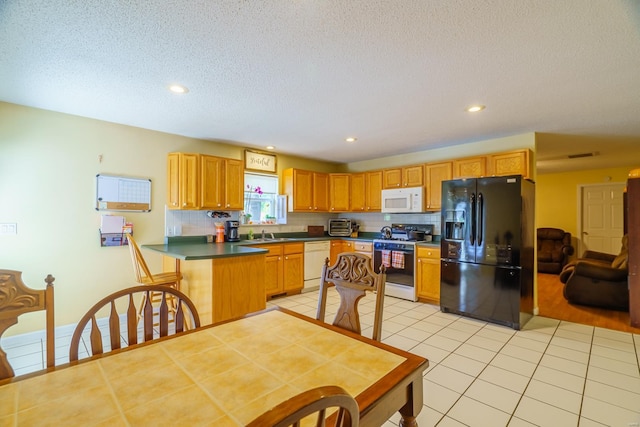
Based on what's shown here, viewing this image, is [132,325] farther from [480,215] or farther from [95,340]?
[480,215]

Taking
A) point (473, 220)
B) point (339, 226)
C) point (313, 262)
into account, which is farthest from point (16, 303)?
point (339, 226)

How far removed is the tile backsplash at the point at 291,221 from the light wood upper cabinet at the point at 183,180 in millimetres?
263

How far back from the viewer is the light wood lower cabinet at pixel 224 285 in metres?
2.81

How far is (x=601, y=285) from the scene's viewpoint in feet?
13.3

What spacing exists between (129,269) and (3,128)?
1.86 metres

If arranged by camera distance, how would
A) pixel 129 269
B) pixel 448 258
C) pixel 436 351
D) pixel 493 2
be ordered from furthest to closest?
pixel 448 258 < pixel 129 269 < pixel 436 351 < pixel 493 2

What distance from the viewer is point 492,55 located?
2.04 metres

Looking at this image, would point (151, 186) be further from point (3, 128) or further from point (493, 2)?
point (493, 2)

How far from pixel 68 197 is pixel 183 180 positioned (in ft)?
3.91

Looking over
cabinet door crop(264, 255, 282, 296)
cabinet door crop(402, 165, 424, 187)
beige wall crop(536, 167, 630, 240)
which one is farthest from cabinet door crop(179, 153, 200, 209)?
beige wall crop(536, 167, 630, 240)

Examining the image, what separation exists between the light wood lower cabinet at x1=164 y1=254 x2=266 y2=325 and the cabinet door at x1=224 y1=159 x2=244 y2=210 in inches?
50.1

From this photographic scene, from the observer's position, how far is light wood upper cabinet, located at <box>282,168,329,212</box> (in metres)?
5.17

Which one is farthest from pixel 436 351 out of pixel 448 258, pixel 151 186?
pixel 151 186

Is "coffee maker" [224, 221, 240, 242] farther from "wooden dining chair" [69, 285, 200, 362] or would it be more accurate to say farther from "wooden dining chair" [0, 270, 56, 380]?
"wooden dining chair" [0, 270, 56, 380]
